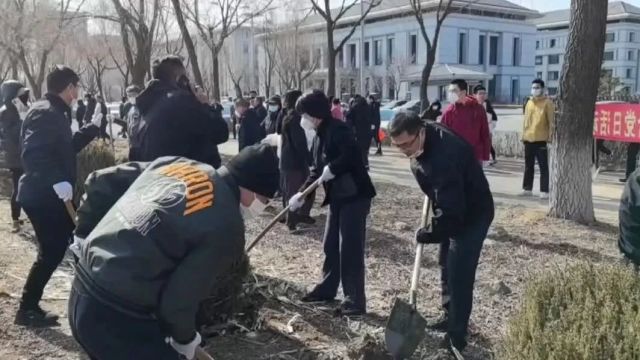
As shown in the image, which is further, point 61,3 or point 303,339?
point 61,3

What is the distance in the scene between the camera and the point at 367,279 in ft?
18.6

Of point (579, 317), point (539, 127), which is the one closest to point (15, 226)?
point (579, 317)

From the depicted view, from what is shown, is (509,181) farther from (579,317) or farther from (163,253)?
(163,253)

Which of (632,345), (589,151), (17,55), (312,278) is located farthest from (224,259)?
(17,55)

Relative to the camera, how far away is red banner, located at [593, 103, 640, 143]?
10211 millimetres

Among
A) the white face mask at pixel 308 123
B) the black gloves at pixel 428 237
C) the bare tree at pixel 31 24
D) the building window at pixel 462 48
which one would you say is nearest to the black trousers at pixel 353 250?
the white face mask at pixel 308 123

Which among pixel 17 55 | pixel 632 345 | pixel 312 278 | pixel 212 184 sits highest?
pixel 17 55

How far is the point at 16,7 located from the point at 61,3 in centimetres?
129

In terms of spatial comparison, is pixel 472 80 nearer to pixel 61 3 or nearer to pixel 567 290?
pixel 61 3

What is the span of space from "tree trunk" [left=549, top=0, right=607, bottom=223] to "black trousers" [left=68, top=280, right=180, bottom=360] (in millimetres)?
5957

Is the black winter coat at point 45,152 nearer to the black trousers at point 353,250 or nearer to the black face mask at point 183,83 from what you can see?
the black face mask at point 183,83

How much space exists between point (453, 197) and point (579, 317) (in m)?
1.21

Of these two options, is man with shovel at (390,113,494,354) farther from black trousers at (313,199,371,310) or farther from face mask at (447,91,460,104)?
face mask at (447,91,460,104)

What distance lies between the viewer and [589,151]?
7.22 meters
